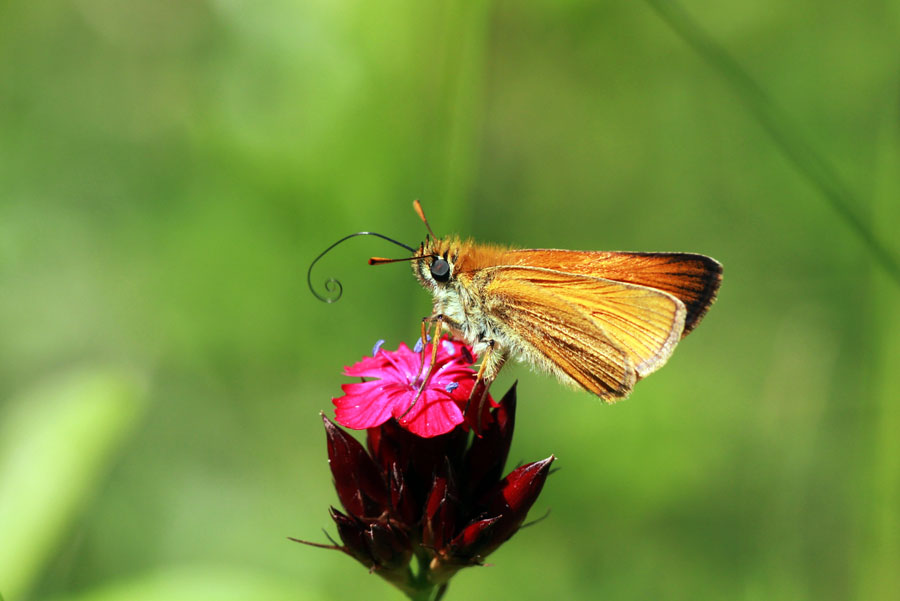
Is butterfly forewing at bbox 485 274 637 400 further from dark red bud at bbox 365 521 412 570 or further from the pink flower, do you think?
dark red bud at bbox 365 521 412 570

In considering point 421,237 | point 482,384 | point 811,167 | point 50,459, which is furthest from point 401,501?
point 811,167

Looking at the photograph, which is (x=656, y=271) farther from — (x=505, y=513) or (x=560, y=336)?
(x=505, y=513)

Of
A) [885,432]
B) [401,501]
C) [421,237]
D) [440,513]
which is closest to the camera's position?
[440,513]

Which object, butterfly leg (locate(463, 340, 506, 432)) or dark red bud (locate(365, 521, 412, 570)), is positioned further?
butterfly leg (locate(463, 340, 506, 432))

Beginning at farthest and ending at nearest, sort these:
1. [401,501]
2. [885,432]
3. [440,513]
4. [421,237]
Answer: [421,237] < [885,432] < [401,501] < [440,513]

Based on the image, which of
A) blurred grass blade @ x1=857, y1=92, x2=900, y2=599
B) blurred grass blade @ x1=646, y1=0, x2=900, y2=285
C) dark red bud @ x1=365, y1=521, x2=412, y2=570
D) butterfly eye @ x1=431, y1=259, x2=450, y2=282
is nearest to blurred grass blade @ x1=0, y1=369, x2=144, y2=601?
dark red bud @ x1=365, y1=521, x2=412, y2=570

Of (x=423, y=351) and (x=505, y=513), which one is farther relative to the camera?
(x=423, y=351)

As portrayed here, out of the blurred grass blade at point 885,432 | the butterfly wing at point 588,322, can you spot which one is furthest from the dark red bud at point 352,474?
the blurred grass blade at point 885,432
